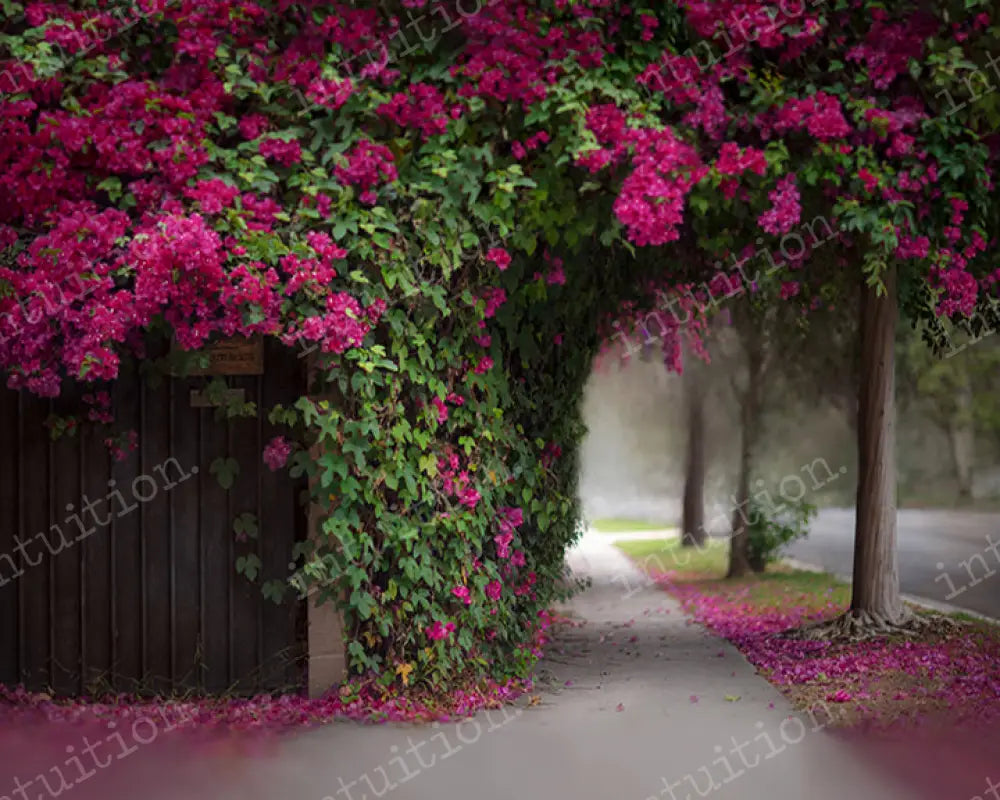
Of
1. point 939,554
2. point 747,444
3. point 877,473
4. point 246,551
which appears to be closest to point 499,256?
point 246,551

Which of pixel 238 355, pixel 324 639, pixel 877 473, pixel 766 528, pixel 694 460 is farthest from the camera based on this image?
pixel 694 460

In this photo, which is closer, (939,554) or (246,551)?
(246,551)

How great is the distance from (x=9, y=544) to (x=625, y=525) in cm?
4176

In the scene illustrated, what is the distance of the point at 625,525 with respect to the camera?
4866 cm

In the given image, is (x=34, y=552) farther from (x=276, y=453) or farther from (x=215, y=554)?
(x=276, y=453)

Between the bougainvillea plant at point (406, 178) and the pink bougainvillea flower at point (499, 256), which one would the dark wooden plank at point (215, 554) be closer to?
the bougainvillea plant at point (406, 178)

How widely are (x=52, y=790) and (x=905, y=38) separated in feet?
22.6

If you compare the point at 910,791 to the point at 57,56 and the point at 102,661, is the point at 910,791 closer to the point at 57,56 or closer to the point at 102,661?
the point at 102,661

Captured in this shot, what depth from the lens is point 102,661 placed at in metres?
8.02

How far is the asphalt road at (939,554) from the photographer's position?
50.5 feet

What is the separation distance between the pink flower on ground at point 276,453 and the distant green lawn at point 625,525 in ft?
116

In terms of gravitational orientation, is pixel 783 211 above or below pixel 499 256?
above

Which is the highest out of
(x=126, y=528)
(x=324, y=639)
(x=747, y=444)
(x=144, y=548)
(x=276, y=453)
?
(x=276, y=453)

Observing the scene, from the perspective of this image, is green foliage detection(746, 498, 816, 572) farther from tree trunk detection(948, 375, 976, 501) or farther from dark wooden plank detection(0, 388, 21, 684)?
tree trunk detection(948, 375, 976, 501)
